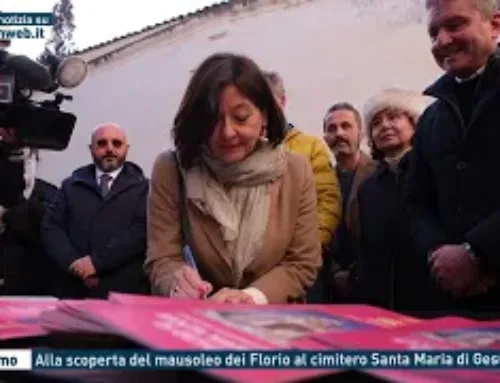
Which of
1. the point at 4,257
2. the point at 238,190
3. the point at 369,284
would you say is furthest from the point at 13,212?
the point at 238,190

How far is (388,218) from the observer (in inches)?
73.5

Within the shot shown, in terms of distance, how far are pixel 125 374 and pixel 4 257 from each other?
2002 millimetres

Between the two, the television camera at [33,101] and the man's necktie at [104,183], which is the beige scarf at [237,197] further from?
the man's necktie at [104,183]

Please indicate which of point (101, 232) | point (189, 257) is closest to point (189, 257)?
point (189, 257)

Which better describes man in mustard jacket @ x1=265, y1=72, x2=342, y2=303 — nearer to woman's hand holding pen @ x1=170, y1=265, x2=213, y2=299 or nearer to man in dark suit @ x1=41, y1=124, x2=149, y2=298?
man in dark suit @ x1=41, y1=124, x2=149, y2=298

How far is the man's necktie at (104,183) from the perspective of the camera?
2.79 metres

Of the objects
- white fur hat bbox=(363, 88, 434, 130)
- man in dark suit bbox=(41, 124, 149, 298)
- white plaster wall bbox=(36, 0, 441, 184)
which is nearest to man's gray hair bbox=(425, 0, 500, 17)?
white fur hat bbox=(363, 88, 434, 130)

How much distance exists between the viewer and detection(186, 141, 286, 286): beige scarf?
3.62 ft

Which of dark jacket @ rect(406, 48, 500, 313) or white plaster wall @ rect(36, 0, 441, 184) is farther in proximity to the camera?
white plaster wall @ rect(36, 0, 441, 184)

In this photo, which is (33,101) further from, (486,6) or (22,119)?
(486,6)

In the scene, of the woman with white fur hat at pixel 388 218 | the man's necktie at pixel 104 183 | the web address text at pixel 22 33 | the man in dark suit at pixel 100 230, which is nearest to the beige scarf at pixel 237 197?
the woman with white fur hat at pixel 388 218

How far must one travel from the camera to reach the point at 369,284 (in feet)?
6.02

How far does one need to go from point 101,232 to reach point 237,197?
1678 mm

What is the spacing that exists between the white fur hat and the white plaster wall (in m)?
1.45
